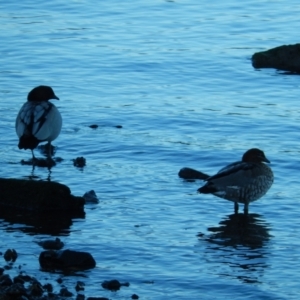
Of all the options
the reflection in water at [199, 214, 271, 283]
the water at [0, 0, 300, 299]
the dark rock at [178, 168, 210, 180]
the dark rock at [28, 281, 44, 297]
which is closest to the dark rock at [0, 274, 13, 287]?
the dark rock at [28, 281, 44, 297]

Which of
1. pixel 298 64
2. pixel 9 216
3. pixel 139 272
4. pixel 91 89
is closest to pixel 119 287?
pixel 139 272

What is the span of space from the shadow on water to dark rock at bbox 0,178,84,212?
0.08 m

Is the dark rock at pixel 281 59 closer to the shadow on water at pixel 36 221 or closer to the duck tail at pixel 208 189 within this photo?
the duck tail at pixel 208 189

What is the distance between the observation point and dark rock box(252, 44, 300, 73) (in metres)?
23.2

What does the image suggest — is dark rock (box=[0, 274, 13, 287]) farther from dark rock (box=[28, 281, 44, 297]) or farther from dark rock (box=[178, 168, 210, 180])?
dark rock (box=[178, 168, 210, 180])

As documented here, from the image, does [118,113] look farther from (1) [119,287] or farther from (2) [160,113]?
(1) [119,287]

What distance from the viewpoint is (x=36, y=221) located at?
44.5ft

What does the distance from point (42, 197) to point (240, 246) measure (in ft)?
8.77

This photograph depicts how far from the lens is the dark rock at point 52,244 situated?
12.5 m

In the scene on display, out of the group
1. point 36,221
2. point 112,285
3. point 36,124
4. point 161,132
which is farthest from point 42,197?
point 161,132

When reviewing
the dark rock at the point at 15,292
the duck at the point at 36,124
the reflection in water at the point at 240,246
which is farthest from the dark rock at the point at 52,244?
the duck at the point at 36,124

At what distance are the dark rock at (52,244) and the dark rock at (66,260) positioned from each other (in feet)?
2.28

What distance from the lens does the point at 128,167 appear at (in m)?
16.2

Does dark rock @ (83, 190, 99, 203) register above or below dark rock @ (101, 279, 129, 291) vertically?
above
